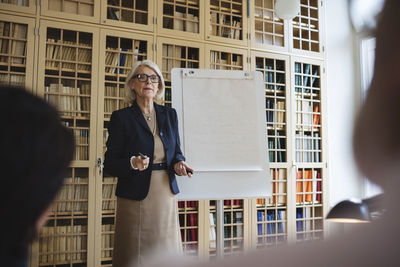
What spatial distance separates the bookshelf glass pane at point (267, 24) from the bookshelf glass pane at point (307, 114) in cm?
39

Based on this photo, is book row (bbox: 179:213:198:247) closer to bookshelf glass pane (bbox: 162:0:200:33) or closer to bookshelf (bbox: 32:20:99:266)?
bookshelf (bbox: 32:20:99:266)

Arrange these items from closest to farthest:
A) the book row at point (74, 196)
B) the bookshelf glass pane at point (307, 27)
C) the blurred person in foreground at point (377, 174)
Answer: the blurred person in foreground at point (377, 174)
the book row at point (74, 196)
the bookshelf glass pane at point (307, 27)

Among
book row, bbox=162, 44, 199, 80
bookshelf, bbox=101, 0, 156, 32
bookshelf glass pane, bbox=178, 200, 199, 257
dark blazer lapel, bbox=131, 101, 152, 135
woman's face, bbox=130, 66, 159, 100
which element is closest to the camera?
dark blazer lapel, bbox=131, 101, 152, 135

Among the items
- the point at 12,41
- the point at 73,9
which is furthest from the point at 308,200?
the point at 12,41

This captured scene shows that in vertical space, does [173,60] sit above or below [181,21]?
Answer: below

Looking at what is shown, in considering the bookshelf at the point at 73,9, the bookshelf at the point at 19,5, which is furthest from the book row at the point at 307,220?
the bookshelf at the point at 19,5

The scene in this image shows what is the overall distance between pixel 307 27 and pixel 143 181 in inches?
125

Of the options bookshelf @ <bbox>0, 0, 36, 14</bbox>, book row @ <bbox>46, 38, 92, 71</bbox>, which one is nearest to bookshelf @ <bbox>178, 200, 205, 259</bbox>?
book row @ <bbox>46, 38, 92, 71</bbox>

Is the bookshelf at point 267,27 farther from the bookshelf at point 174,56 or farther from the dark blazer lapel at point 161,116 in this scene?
the dark blazer lapel at point 161,116

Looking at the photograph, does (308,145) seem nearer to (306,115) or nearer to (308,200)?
(306,115)

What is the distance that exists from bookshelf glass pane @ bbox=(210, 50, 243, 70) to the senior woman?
65.1 inches

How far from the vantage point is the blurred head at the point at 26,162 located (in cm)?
39

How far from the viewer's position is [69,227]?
3.29 meters

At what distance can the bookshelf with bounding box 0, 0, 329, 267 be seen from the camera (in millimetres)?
3277
